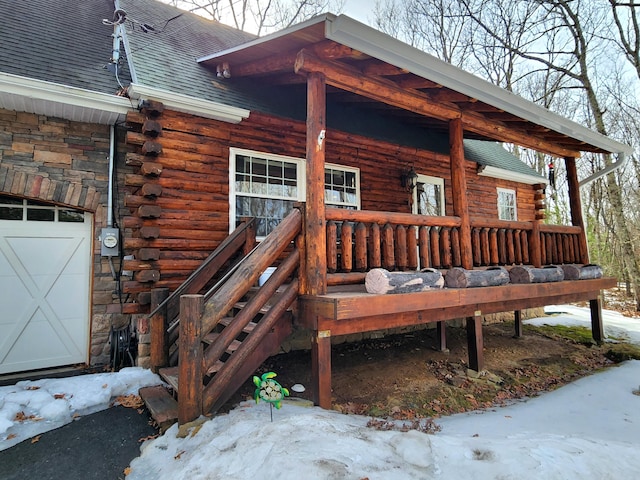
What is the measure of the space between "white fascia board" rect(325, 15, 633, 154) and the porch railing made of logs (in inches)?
56.1

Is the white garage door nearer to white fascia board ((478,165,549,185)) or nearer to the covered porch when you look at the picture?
Result: the covered porch

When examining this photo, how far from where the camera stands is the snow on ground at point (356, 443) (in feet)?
6.72

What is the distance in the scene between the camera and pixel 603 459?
2225 mm

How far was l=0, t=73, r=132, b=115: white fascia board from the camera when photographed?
12.8ft

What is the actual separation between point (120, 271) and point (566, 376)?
6011mm

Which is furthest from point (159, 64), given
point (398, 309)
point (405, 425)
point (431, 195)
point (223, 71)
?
point (431, 195)

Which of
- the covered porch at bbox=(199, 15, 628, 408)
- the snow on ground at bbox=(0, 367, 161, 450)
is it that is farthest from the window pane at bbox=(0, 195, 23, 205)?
the covered porch at bbox=(199, 15, 628, 408)

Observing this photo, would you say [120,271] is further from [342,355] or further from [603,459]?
[603,459]

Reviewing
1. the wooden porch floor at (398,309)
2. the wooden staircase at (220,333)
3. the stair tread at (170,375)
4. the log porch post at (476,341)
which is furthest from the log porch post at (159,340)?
the log porch post at (476,341)

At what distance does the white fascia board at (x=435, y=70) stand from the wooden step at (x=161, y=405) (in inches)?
128

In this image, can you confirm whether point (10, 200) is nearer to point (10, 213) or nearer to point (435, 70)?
point (10, 213)

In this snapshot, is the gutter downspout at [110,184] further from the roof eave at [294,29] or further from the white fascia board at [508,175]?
the white fascia board at [508,175]

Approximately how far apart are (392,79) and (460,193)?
5.32ft

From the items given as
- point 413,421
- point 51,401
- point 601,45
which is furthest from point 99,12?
point 601,45
